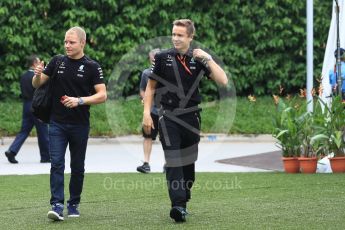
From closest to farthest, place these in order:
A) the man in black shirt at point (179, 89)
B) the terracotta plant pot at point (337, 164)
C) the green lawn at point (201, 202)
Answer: the green lawn at point (201, 202) → the man in black shirt at point (179, 89) → the terracotta plant pot at point (337, 164)

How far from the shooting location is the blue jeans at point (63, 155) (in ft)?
29.2

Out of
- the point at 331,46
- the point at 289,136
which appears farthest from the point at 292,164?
the point at 331,46

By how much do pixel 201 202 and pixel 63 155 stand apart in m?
1.94

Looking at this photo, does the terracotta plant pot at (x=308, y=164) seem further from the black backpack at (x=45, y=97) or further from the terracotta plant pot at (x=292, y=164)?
the black backpack at (x=45, y=97)

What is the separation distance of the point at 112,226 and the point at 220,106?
529 inches

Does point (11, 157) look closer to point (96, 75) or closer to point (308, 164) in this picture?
point (308, 164)

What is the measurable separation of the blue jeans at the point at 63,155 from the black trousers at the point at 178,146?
0.84m

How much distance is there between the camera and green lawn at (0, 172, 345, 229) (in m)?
8.54

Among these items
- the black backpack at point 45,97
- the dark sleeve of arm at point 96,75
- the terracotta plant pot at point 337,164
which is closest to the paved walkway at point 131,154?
the terracotta plant pot at point 337,164

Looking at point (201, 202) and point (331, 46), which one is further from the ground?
point (331, 46)

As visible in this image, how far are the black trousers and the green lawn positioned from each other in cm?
32

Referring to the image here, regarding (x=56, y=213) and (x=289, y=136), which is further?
(x=289, y=136)

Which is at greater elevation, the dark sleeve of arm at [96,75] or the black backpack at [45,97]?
the dark sleeve of arm at [96,75]

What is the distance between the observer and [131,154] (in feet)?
58.7
